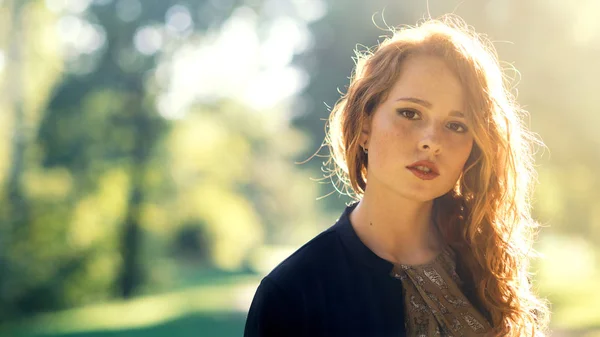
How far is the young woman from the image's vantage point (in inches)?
73.7

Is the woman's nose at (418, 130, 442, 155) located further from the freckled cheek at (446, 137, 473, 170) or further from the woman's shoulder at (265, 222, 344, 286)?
the woman's shoulder at (265, 222, 344, 286)

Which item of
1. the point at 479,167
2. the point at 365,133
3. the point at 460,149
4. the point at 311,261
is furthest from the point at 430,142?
the point at 311,261

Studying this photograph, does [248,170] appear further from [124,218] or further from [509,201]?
[509,201]

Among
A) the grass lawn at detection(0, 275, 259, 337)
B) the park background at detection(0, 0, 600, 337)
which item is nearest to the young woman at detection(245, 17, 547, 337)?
the park background at detection(0, 0, 600, 337)

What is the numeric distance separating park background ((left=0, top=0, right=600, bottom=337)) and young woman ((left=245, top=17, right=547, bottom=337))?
6635 mm

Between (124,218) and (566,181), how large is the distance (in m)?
7.99

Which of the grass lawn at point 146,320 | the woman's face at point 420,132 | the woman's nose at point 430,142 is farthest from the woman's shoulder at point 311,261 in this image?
the grass lawn at point 146,320

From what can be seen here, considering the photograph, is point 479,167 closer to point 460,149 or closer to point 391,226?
point 460,149

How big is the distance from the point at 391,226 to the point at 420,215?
15cm

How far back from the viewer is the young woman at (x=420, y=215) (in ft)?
6.14

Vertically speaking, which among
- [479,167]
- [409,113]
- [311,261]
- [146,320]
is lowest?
[311,261]

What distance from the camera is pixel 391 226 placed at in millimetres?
2131

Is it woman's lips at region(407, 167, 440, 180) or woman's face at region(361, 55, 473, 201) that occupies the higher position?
woman's face at region(361, 55, 473, 201)

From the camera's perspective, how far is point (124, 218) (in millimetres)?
13062
